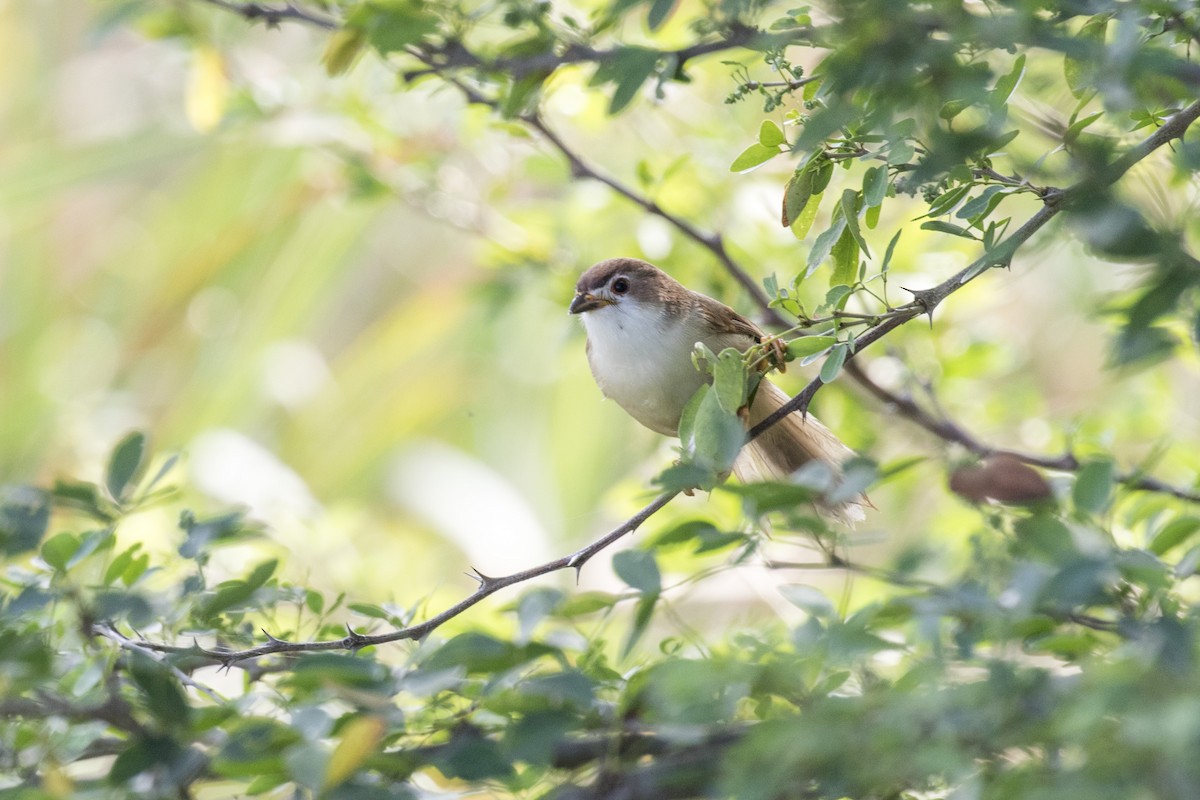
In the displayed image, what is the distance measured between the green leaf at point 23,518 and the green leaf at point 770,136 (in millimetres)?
1250

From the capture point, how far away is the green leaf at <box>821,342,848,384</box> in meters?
1.67

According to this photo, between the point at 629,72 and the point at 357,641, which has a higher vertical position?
the point at 629,72

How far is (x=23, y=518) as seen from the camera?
5.88 ft

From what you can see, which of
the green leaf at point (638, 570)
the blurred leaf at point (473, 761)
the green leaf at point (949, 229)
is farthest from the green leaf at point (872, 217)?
the blurred leaf at point (473, 761)

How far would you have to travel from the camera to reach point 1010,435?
4094 mm

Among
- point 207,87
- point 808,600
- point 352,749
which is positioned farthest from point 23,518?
point 207,87

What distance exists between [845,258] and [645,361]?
120cm

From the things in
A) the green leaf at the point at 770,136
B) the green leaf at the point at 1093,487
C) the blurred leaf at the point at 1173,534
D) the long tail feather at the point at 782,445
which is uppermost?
the long tail feather at the point at 782,445

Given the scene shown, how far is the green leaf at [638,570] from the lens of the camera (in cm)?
136

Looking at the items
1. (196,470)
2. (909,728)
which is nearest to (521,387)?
(196,470)

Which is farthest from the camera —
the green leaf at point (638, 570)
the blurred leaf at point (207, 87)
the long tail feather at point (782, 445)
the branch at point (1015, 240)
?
the blurred leaf at point (207, 87)

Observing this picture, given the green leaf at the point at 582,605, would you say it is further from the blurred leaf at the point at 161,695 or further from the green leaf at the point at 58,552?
the green leaf at the point at 58,552

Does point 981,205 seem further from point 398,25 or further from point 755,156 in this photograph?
point 398,25

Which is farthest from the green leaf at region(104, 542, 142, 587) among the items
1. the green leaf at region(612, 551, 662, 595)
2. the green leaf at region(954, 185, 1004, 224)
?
the green leaf at region(954, 185, 1004, 224)
